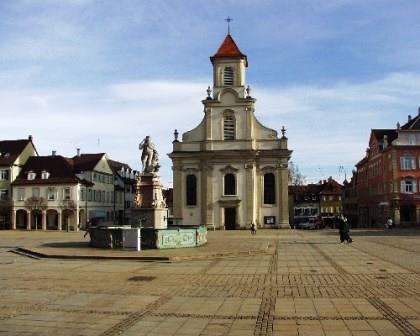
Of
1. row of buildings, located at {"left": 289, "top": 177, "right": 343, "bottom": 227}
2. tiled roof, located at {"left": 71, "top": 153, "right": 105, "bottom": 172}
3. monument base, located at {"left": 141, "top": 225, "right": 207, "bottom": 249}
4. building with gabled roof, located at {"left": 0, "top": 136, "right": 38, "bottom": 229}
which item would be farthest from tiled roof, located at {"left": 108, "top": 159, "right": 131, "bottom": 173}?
monument base, located at {"left": 141, "top": 225, "right": 207, "bottom": 249}

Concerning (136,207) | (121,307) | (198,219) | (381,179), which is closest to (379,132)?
(381,179)

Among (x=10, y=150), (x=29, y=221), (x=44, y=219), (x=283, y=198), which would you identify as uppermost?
(x=10, y=150)

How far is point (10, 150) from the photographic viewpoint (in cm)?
7350

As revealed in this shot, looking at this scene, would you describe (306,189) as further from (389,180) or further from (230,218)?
(230,218)

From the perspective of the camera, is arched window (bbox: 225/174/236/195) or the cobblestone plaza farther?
arched window (bbox: 225/174/236/195)

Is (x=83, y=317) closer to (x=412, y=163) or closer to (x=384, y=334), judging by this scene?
(x=384, y=334)

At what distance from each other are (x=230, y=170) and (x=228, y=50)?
16.3m

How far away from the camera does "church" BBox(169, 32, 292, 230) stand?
204 ft

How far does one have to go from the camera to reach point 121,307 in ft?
35.1

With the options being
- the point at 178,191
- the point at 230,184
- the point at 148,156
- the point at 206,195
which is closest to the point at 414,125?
the point at 230,184

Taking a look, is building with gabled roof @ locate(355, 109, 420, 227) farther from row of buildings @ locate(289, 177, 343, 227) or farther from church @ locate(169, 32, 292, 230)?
row of buildings @ locate(289, 177, 343, 227)

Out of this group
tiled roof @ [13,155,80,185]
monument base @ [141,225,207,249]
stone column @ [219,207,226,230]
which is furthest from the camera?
tiled roof @ [13,155,80,185]

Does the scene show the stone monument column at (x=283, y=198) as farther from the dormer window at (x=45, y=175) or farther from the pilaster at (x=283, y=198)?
the dormer window at (x=45, y=175)

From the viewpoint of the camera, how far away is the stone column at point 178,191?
207ft
